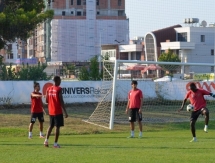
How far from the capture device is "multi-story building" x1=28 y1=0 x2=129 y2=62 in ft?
357

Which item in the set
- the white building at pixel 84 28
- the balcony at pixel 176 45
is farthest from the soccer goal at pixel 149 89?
the white building at pixel 84 28

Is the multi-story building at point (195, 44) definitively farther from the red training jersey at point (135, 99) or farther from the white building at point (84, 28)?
the red training jersey at point (135, 99)

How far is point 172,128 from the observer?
28.6 m

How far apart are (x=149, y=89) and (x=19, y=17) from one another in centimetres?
813

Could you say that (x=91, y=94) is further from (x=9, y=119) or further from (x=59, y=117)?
(x=59, y=117)

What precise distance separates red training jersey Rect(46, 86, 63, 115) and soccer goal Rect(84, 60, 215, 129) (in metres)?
9.95

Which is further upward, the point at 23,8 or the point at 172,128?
the point at 23,8

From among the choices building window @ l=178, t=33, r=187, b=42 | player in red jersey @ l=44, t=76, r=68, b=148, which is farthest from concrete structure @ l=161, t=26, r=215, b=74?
player in red jersey @ l=44, t=76, r=68, b=148

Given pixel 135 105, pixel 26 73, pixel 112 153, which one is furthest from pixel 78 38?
pixel 112 153

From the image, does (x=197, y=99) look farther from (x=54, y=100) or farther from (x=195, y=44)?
(x=195, y=44)

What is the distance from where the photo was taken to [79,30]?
114 meters

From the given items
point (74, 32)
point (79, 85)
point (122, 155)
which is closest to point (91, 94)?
point (79, 85)

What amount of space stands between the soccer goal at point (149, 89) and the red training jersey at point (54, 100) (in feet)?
32.6

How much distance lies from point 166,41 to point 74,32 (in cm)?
2382
